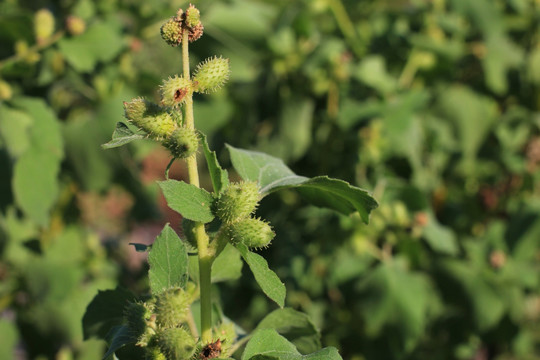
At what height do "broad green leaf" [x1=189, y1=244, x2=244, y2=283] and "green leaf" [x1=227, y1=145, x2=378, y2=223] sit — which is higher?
"green leaf" [x1=227, y1=145, x2=378, y2=223]

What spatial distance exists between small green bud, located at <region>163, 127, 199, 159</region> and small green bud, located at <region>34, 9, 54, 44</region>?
4.62 feet

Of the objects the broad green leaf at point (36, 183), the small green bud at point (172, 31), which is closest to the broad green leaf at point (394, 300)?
the broad green leaf at point (36, 183)

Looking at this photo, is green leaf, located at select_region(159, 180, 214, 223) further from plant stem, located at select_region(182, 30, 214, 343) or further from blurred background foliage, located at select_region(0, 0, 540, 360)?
blurred background foliage, located at select_region(0, 0, 540, 360)

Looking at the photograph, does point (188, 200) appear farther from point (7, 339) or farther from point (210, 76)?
point (7, 339)

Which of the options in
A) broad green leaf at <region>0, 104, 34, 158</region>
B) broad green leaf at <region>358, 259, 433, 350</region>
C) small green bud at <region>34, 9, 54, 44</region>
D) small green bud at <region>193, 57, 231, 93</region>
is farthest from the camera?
broad green leaf at <region>358, 259, 433, 350</region>

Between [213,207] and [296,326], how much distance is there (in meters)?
0.32

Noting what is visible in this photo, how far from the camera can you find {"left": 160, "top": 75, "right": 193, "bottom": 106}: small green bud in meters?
0.97

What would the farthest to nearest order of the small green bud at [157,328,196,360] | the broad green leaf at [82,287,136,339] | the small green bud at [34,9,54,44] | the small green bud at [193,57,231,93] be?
1. the small green bud at [34,9,54,44]
2. the broad green leaf at [82,287,136,339]
3. the small green bud at [193,57,231,93]
4. the small green bud at [157,328,196,360]

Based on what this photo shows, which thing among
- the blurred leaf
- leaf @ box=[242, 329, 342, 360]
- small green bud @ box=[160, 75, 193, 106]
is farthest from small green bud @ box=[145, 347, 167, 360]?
the blurred leaf

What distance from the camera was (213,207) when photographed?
101cm

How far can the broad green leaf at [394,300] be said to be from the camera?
94.0 inches

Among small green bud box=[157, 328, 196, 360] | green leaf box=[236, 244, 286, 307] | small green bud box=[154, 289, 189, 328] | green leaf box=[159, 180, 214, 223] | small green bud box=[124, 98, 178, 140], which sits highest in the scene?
small green bud box=[124, 98, 178, 140]

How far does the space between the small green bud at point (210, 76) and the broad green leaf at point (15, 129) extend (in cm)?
120

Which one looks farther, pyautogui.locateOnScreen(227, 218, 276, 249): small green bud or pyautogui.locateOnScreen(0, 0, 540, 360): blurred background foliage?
pyautogui.locateOnScreen(0, 0, 540, 360): blurred background foliage
